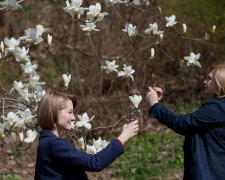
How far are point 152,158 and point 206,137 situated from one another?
4.40 metres

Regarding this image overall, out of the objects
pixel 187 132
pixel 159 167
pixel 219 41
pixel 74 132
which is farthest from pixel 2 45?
pixel 219 41

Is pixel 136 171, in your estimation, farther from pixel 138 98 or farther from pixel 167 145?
pixel 138 98

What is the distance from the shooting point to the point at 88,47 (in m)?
9.97

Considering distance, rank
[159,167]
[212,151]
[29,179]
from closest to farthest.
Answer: [212,151], [29,179], [159,167]

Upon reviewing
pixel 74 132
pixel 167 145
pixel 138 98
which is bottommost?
pixel 167 145

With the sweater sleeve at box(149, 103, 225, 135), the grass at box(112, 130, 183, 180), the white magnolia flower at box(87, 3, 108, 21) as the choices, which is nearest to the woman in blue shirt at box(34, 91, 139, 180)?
the sweater sleeve at box(149, 103, 225, 135)

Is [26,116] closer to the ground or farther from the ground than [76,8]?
closer to the ground

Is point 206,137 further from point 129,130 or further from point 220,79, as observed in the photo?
point 129,130

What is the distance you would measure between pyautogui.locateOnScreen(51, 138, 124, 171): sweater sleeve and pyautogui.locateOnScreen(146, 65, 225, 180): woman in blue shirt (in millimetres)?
745

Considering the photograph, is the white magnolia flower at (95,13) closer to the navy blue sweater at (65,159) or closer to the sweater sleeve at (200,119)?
the sweater sleeve at (200,119)

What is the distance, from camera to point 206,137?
13.7 feet

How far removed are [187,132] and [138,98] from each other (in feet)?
1.16

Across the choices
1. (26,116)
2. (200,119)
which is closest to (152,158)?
(26,116)

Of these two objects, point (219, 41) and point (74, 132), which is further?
point (219, 41)
